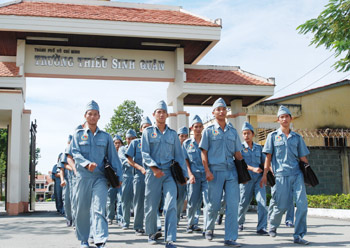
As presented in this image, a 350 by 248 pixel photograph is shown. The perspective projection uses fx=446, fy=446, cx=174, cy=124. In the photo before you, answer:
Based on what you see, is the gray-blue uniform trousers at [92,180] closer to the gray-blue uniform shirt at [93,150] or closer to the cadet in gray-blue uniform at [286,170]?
the gray-blue uniform shirt at [93,150]

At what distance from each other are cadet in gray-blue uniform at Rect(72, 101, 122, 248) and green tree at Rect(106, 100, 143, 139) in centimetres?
4115

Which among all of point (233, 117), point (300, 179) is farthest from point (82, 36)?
point (300, 179)

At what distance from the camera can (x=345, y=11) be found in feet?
46.6

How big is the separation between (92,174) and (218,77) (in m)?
10.3

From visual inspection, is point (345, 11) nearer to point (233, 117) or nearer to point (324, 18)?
point (324, 18)

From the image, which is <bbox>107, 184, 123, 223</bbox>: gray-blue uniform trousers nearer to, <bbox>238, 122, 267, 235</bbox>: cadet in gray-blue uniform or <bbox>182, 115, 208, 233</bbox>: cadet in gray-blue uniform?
<bbox>182, 115, 208, 233</bbox>: cadet in gray-blue uniform

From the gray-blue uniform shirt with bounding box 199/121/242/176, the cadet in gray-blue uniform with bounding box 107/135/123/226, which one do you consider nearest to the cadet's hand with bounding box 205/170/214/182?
the gray-blue uniform shirt with bounding box 199/121/242/176

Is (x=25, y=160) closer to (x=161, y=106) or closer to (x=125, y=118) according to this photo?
(x=161, y=106)

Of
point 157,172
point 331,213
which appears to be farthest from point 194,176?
point 331,213

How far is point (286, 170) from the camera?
23.3ft

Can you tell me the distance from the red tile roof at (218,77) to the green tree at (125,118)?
1252 inches

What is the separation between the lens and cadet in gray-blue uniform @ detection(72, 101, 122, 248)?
5918 mm

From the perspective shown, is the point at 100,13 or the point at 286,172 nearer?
the point at 286,172

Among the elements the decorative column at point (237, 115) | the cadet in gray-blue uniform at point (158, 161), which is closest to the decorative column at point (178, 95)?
the decorative column at point (237, 115)
